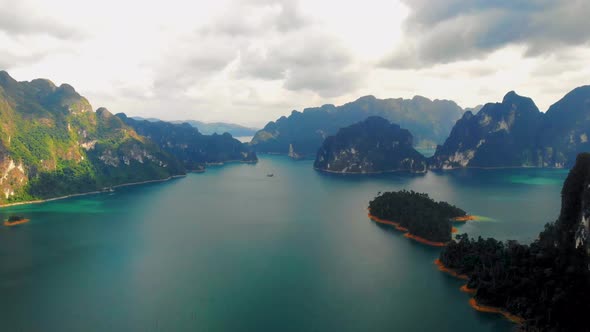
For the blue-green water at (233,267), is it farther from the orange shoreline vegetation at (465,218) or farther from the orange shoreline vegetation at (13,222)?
the orange shoreline vegetation at (13,222)

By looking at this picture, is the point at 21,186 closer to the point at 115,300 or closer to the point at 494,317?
the point at 115,300

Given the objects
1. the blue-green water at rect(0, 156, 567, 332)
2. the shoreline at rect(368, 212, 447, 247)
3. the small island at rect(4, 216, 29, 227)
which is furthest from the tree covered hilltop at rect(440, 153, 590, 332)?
the small island at rect(4, 216, 29, 227)

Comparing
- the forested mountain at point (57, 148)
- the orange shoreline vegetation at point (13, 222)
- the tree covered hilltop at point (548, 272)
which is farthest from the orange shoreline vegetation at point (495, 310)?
the forested mountain at point (57, 148)

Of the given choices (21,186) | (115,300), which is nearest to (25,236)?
(115,300)

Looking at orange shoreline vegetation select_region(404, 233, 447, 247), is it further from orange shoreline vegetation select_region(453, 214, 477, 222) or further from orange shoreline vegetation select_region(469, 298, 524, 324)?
orange shoreline vegetation select_region(469, 298, 524, 324)

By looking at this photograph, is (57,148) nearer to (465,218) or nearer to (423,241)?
(423,241)

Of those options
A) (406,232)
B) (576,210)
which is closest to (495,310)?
(576,210)
